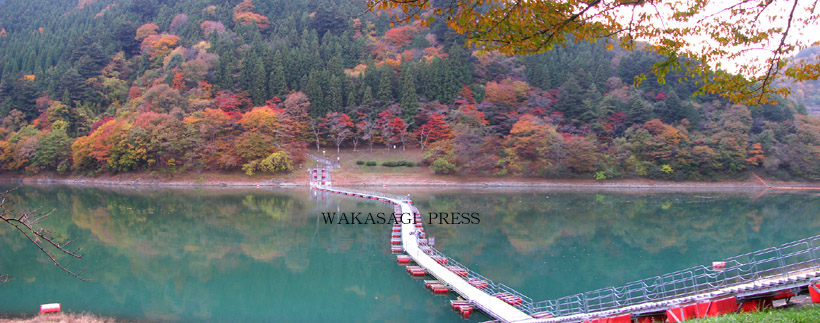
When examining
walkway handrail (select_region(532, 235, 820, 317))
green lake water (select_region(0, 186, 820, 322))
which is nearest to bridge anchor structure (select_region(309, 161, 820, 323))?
walkway handrail (select_region(532, 235, 820, 317))

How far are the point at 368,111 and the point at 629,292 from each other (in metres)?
39.2

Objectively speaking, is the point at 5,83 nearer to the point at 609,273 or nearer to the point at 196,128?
the point at 196,128

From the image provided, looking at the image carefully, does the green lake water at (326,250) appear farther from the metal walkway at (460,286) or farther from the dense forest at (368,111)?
the dense forest at (368,111)

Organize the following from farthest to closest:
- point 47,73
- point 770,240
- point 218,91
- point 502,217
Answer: point 47,73 < point 218,91 < point 502,217 < point 770,240

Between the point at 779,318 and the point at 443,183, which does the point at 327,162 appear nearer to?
the point at 443,183

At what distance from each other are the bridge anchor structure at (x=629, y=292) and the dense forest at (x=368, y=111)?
23.1 meters

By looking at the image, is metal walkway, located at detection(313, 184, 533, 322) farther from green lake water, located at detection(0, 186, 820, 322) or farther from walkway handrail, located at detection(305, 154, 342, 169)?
walkway handrail, located at detection(305, 154, 342, 169)

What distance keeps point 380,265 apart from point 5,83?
58.0 m

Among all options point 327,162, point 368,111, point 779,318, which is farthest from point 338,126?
point 779,318

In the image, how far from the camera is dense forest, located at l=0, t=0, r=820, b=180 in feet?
134

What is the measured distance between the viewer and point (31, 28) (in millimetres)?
75750

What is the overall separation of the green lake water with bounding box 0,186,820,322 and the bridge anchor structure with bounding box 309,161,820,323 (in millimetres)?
541

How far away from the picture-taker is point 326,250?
17.7m

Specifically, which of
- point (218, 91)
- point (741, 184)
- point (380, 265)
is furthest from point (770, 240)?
point (218, 91)
